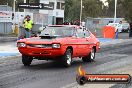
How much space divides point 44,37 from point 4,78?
3.48m

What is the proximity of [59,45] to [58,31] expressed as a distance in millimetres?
1459

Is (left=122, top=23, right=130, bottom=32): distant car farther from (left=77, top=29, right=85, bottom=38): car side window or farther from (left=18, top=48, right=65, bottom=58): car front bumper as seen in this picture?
(left=18, top=48, right=65, bottom=58): car front bumper

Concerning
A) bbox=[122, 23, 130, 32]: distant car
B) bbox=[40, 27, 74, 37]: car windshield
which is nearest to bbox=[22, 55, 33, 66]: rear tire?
bbox=[40, 27, 74, 37]: car windshield

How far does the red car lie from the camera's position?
43.0 feet

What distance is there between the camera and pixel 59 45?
13.1 meters

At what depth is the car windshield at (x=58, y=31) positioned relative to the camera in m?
14.4

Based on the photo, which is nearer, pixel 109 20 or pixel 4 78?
pixel 4 78

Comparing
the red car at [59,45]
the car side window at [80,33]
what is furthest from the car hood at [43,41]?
the car side window at [80,33]

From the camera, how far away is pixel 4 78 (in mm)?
10766

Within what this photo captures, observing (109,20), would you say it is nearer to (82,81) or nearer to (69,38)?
(69,38)

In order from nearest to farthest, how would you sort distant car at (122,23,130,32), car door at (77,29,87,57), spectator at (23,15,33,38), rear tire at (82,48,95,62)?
1. car door at (77,29,87,57)
2. rear tire at (82,48,95,62)
3. spectator at (23,15,33,38)
4. distant car at (122,23,130,32)

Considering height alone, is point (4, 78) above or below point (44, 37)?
below

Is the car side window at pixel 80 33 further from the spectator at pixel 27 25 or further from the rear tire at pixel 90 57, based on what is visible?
the spectator at pixel 27 25

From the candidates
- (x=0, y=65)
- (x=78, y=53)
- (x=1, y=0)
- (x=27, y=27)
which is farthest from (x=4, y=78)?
(x=1, y=0)
